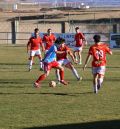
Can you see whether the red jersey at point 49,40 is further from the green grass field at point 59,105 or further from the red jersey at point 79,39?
the green grass field at point 59,105

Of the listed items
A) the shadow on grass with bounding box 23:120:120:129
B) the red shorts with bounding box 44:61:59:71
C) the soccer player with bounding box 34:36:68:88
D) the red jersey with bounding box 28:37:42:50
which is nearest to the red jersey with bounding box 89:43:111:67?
the soccer player with bounding box 34:36:68:88

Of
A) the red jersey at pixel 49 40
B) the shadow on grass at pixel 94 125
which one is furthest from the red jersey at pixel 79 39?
the shadow on grass at pixel 94 125

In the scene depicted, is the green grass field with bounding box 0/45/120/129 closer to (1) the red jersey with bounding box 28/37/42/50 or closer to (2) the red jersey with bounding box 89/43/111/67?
(2) the red jersey with bounding box 89/43/111/67

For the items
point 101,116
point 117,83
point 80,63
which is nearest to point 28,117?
point 101,116

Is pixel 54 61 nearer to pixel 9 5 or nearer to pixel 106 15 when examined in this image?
pixel 106 15

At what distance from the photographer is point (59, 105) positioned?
1487 centimetres

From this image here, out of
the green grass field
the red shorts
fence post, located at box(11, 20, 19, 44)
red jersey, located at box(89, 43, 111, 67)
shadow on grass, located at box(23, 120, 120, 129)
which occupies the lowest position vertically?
shadow on grass, located at box(23, 120, 120, 129)

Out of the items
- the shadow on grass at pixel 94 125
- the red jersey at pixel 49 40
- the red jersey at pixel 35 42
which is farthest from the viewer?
the red jersey at pixel 49 40

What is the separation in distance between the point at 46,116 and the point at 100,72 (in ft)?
14.1

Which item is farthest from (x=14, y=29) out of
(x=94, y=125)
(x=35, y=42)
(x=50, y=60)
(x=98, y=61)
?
(x=94, y=125)

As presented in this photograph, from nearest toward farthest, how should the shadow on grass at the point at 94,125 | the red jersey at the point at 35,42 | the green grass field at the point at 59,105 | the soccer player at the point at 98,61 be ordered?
the shadow on grass at the point at 94,125 → the green grass field at the point at 59,105 → the soccer player at the point at 98,61 → the red jersey at the point at 35,42

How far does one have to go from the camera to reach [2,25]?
60.7m

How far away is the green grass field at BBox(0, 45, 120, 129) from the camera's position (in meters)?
12.2

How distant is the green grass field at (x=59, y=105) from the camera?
40.1 feet
